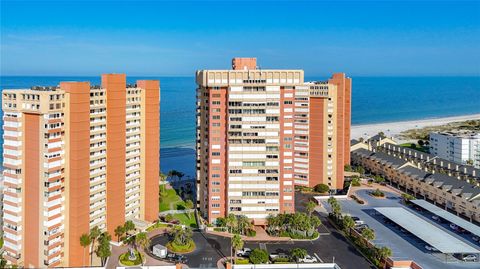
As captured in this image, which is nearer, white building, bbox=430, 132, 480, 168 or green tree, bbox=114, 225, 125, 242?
green tree, bbox=114, 225, 125, 242

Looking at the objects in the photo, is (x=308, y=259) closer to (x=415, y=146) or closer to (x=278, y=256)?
(x=278, y=256)

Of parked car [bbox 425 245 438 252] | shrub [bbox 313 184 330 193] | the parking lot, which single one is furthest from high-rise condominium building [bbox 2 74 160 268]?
shrub [bbox 313 184 330 193]

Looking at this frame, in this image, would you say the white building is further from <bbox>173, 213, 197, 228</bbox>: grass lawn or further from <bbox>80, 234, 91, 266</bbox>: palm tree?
<bbox>80, 234, 91, 266</bbox>: palm tree

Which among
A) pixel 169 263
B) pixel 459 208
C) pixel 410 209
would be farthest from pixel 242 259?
pixel 459 208

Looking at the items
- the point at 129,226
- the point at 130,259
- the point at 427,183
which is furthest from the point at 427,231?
the point at 129,226

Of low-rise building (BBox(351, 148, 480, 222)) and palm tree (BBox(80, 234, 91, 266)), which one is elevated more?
low-rise building (BBox(351, 148, 480, 222))
